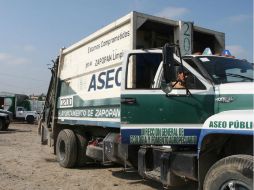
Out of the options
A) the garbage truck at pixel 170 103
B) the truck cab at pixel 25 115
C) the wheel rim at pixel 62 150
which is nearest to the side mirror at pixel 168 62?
the garbage truck at pixel 170 103

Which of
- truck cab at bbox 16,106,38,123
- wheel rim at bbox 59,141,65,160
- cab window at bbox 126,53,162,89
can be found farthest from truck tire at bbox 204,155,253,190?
truck cab at bbox 16,106,38,123

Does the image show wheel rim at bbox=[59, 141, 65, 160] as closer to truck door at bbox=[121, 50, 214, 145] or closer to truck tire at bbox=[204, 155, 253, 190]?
truck door at bbox=[121, 50, 214, 145]

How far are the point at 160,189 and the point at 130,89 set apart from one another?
213 centimetres

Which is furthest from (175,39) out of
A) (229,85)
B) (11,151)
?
(11,151)

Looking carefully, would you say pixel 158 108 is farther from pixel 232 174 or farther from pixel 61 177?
pixel 61 177

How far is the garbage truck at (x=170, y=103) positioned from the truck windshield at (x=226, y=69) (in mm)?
14

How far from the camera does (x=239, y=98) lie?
16.7 ft

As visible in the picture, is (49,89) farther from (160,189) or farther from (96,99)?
(160,189)

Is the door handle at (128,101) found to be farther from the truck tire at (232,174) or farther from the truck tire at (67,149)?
the truck tire at (67,149)

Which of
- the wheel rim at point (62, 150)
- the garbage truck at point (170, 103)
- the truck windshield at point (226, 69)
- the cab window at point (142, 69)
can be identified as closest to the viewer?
the garbage truck at point (170, 103)

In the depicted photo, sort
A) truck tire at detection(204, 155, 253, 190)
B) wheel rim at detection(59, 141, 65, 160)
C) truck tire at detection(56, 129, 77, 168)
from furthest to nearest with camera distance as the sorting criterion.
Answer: wheel rim at detection(59, 141, 65, 160)
truck tire at detection(56, 129, 77, 168)
truck tire at detection(204, 155, 253, 190)

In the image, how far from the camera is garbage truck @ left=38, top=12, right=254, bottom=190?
4.92m

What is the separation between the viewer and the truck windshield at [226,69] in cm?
557

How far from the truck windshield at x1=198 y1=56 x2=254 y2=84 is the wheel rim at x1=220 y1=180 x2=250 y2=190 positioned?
1535 millimetres
